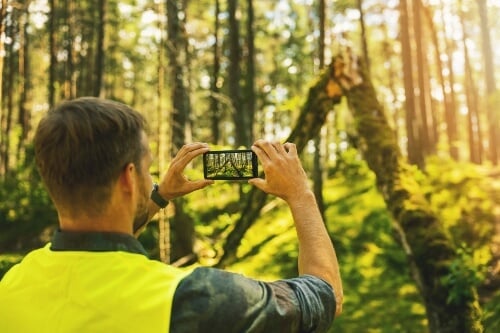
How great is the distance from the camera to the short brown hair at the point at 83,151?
1372 mm

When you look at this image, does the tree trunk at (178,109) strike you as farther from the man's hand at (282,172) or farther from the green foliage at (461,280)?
the man's hand at (282,172)

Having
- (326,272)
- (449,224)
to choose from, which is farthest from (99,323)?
(449,224)

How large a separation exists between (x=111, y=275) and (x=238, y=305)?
355mm

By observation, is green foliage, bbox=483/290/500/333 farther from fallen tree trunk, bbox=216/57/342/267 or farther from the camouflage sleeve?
the camouflage sleeve

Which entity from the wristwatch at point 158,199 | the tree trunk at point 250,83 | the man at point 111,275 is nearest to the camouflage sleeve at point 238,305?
the man at point 111,275

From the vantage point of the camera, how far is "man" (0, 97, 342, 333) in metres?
1.29

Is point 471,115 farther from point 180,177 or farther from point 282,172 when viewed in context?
point 282,172

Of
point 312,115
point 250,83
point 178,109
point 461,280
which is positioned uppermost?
point 250,83

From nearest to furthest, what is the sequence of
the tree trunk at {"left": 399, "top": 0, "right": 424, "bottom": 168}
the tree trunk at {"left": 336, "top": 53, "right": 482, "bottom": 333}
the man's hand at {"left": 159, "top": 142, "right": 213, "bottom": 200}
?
1. the man's hand at {"left": 159, "top": 142, "right": 213, "bottom": 200}
2. the tree trunk at {"left": 336, "top": 53, "right": 482, "bottom": 333}
3. the tree trunk at {"left": 399, "top": 0, "right": 424, "bottom": 168}

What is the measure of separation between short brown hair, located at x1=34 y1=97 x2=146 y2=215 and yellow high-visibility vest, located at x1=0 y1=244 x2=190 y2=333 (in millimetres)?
172

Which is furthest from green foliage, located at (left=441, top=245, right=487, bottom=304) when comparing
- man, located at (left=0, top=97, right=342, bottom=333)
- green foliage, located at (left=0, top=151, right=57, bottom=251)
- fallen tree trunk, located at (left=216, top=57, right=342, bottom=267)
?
green foliage, located at (left=0, top=151, right=57, bottom=251)

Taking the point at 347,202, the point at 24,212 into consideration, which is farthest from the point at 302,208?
the point at 24,212

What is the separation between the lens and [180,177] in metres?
2.33

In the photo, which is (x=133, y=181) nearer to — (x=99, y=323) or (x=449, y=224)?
(x=99, y=323)
